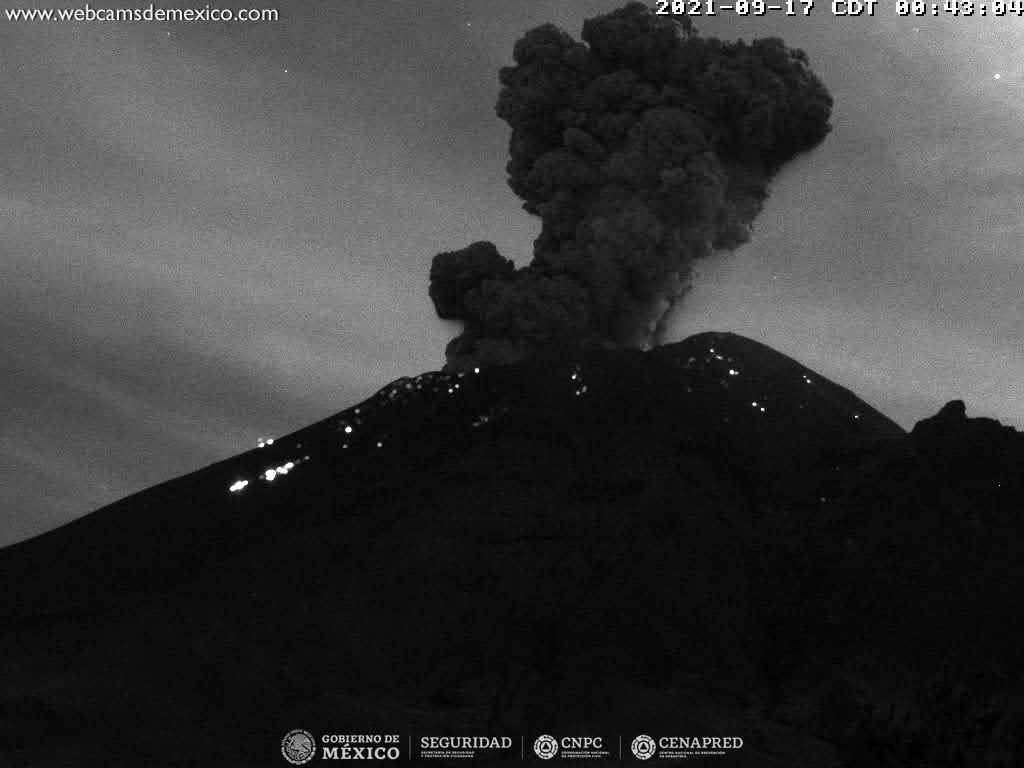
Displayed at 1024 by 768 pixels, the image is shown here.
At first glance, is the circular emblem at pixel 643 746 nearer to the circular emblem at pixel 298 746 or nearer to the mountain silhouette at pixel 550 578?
the mountain silhouette at pixel 550 578

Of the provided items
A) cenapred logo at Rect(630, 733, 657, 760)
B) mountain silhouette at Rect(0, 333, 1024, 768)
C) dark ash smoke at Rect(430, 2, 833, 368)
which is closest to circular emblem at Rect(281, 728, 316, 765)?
mountain silhouette at Rect(0, 333, 1024, 768)

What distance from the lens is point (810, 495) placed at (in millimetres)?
37094

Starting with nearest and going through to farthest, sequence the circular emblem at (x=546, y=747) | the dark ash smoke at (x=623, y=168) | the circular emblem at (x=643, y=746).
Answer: the circular emblem at (x=643, y=746) → the circular emblem at (x=546, y=747) → the dark ash smoke at (x=623, y=168)

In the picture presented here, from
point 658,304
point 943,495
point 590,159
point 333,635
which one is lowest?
point 333,635

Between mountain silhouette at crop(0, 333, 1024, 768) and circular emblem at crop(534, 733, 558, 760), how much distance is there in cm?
44

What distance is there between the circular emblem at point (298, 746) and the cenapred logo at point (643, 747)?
5.97 metres

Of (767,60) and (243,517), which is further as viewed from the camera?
(767,60)

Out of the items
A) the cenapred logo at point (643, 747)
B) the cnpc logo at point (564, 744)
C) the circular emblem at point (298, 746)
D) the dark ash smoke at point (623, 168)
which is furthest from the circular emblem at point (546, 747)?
the dark ash smoke at point (623, 168)

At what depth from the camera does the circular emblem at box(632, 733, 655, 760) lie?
1016 inches

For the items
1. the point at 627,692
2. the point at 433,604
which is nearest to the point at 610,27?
the point at 433,604

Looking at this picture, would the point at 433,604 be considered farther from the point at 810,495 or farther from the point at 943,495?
the point at 943,495

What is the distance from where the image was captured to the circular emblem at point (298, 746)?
1029 inches

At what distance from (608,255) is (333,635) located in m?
18.8

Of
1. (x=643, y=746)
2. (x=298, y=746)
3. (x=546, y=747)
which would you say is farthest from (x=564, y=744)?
(x=298, y=746)
